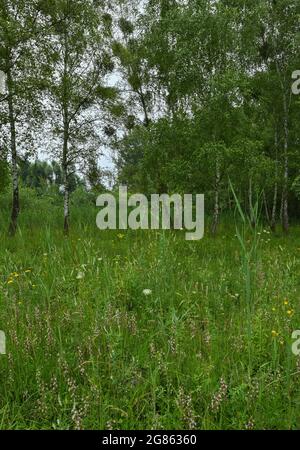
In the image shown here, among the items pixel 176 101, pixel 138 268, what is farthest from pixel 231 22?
pixel 138 268

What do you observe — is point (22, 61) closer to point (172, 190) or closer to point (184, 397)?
point (172, 190)

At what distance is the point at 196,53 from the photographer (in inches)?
803

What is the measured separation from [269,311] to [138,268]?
212 centimetres

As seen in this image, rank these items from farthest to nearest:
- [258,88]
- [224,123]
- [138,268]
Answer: [258,88] < [224,123] < [138,268]

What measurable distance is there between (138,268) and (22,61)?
13132 millimetres

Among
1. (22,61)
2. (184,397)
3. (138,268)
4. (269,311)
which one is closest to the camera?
(184,397)

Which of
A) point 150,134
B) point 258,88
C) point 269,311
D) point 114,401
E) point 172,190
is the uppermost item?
point 258,88

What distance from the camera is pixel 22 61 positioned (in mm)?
16078

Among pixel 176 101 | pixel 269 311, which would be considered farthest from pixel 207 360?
pixel 176 101

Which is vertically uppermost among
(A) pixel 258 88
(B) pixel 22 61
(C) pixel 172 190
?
(A) pixel 258 88

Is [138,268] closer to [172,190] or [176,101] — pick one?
[172,190]

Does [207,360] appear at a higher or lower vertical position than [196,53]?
lower

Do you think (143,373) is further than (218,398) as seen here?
Yes

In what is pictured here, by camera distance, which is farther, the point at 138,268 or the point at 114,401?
the point at 138,268
